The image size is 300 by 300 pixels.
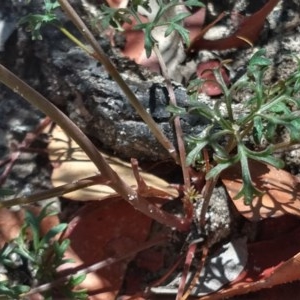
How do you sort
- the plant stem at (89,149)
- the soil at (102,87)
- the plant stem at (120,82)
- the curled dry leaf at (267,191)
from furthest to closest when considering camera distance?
1. the soil at (102,87)
2. the curled dry leaf at (267,191)
3. the plant stem at (120,82)
4. the plant stem at (89,149)

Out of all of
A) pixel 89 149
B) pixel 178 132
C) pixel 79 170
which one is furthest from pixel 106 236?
pixel 89 149

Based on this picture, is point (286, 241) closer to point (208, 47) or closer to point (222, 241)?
point (222, 241)

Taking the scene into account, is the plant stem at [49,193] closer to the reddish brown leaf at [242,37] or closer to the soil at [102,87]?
the soil at [102,87]

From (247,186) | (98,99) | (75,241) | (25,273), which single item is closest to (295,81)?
→ (247,186)

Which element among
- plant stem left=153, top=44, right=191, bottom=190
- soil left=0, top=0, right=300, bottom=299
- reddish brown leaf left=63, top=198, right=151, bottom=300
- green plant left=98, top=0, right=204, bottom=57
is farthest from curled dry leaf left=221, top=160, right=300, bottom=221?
green plant left=98, top=0, right=204, bottom=57

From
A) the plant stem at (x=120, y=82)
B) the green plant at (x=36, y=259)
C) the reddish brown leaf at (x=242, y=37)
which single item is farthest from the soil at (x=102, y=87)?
the green plant at (x=36, y=259)

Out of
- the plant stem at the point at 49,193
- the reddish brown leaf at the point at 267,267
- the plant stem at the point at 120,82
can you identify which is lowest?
the reddish brown leaf at the point at 267,267

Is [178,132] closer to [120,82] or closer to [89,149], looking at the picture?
[120,82]
